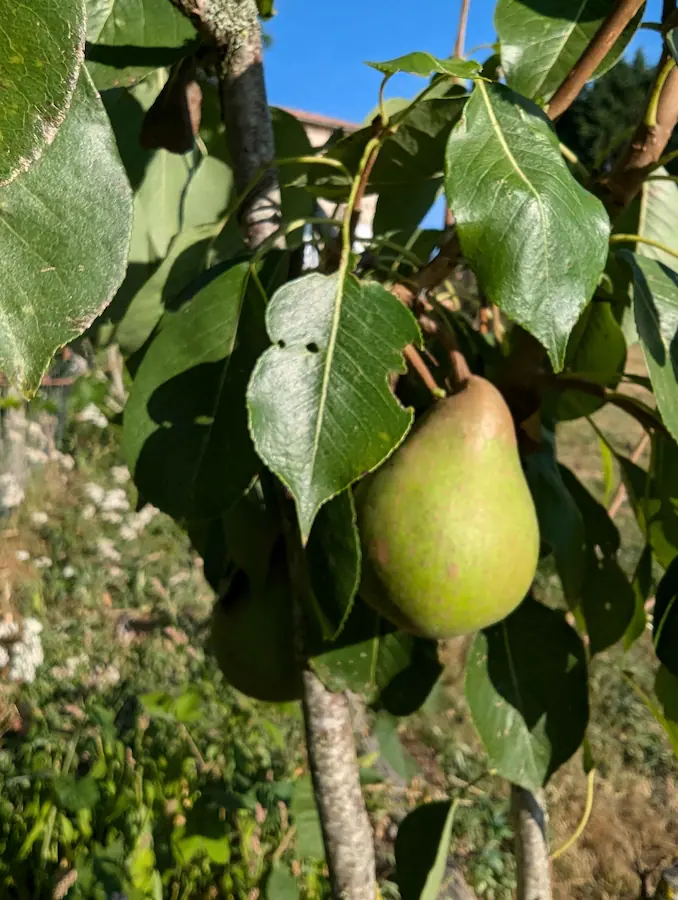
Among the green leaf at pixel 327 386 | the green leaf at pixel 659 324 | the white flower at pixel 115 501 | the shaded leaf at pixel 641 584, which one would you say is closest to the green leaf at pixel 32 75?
the green leaf at pixel 327 386

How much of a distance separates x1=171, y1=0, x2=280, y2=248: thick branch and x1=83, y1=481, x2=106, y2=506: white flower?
2729mm

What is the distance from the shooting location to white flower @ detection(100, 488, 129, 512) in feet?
10.6

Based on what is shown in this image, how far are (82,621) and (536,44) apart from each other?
258 centimetres

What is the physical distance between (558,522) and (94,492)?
275 cm

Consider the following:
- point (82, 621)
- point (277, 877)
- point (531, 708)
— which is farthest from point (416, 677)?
point (82, 621)

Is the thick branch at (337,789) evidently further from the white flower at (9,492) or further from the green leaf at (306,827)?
the white flower at (9,492)

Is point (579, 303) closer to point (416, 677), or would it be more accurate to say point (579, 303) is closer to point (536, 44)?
point (536, 44)

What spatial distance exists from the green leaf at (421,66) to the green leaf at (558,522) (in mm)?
421

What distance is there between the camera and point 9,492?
122 inches

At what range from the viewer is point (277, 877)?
4.58ft

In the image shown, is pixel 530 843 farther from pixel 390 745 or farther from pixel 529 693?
pixel 390 745

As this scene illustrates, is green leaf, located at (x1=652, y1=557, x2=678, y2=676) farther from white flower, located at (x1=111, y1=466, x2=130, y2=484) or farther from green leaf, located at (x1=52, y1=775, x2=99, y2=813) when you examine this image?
white flower, located at (x1=111, y1=466, x2=130, y2=484)

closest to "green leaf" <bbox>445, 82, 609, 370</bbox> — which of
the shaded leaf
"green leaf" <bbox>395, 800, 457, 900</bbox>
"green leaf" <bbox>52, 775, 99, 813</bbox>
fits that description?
the shaded leaf

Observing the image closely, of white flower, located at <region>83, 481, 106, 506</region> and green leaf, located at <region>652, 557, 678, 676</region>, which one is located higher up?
green leaf, located at <region>652, 557, 678, 676</region>
